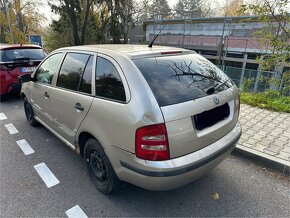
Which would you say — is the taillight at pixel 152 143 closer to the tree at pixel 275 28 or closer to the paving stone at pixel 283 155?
the paving stone at pixel 283 155

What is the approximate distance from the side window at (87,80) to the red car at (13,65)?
421cm

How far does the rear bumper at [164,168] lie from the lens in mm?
1861

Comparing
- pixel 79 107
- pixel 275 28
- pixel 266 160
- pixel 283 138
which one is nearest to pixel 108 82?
pixel 79 107

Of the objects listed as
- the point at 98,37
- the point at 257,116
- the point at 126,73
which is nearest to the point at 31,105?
the point at 126,73

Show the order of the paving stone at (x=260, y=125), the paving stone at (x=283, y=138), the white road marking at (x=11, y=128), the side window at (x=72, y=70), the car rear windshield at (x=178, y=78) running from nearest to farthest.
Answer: the car rear windshield at (x=178, y=78) → the side window at (x=72, y=70) → the paving stone at (x=283, y=138) → the paving stone at (x=260, y=125) → the white road marking at (x=11, y=128)

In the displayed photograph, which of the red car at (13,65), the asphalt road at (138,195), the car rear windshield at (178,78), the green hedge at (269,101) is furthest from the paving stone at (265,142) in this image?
the red car at (13,65)

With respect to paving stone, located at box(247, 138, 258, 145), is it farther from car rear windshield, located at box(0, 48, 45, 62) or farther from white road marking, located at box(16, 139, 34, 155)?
car rear windshield, located at box(0, 48, 45, 62)

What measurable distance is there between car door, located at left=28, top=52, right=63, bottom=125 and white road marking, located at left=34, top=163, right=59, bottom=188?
28.5 inches

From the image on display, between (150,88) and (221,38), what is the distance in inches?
629

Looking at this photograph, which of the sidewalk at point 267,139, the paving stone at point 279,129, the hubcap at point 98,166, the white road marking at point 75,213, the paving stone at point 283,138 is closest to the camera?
the white road marking at point 75,213

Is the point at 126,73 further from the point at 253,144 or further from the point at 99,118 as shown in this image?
the point at 253,144

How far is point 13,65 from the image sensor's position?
18.8 ft

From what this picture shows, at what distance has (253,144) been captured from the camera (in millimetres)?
3355

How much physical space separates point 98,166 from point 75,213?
527 millimetres
